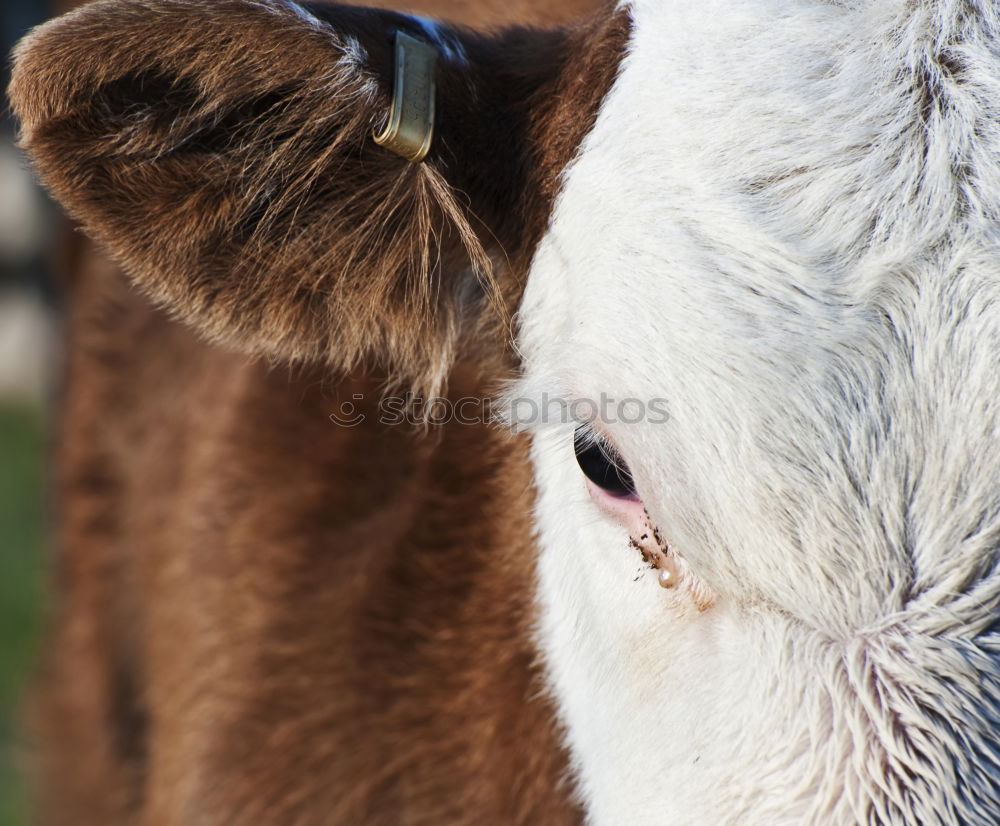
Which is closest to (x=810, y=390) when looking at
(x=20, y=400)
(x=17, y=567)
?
(x=17, y=567)

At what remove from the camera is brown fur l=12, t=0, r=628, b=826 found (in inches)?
62.3

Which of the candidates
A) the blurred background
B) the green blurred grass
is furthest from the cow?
the blurred background

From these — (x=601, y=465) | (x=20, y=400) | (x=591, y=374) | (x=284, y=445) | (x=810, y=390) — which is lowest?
(x=20, y=400)

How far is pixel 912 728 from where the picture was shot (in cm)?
124

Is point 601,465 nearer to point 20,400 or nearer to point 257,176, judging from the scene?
point 257,176

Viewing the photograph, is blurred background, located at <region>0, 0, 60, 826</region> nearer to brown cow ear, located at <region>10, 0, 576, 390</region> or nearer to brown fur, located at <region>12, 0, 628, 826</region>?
brown fur, located at <region>12, 0, 628, 826</region>

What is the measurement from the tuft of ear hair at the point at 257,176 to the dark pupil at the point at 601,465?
31 cm

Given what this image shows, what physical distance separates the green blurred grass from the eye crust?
9.78 ft

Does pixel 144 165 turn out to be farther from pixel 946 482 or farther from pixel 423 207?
pixel 946 482

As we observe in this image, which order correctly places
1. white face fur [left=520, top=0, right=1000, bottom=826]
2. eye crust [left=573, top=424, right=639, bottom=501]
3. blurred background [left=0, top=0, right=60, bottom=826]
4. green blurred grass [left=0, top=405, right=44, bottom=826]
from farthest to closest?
1. blurred background [left=0, top=0, right=60, bottom=826]
2. green blurred grass [left=0, top=405, right=44, bottom=826]
3. eye crust [left=573, top=424, right=639, bottom=501]
4. white face fur [left=520, top=0, right=1000, bottom=826]

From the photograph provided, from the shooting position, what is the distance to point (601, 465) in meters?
1.54

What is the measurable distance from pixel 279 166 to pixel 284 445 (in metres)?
0.91

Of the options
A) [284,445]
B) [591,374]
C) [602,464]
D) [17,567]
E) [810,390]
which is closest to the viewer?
[810,390]

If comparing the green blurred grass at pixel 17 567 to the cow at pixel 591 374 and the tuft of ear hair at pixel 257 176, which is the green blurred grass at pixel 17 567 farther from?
the tuft of ear hair at pixel 257 176
